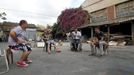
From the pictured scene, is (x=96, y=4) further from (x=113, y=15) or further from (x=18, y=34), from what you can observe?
(x=18, y=34)

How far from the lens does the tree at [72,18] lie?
37906 mm

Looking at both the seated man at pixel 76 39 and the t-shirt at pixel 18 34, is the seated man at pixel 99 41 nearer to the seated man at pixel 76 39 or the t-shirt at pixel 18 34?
the seated man at pixel 76 39

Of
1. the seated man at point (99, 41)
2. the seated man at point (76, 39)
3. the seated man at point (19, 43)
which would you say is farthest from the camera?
the seated man at point (76, 39)

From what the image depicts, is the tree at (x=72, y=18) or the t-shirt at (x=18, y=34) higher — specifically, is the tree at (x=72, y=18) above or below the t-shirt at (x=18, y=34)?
above

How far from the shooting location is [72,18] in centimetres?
3875

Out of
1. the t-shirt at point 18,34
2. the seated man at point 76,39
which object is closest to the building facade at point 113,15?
the seated man at point 76,39

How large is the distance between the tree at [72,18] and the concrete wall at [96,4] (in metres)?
1.18

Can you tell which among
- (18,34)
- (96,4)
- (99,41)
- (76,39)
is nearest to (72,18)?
(96,4)

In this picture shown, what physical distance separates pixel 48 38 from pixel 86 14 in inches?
935

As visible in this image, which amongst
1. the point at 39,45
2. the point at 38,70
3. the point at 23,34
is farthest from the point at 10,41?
the point at 39,45

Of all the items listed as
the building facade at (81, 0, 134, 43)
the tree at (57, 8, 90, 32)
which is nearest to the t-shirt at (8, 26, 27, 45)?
the building facade at (81, 0, 134, 43)

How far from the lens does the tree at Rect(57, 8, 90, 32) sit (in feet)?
124

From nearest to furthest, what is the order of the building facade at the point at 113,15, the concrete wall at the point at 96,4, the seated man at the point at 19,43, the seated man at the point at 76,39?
the seated man at the point at 19,43
the seated man at the point at 76,39
the building facade at the point at 113,15
the concrete wall at the point at 96,4

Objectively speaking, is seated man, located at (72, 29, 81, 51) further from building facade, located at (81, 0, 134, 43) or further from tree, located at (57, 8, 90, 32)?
tree, located at (57, 8, 90, 32)
